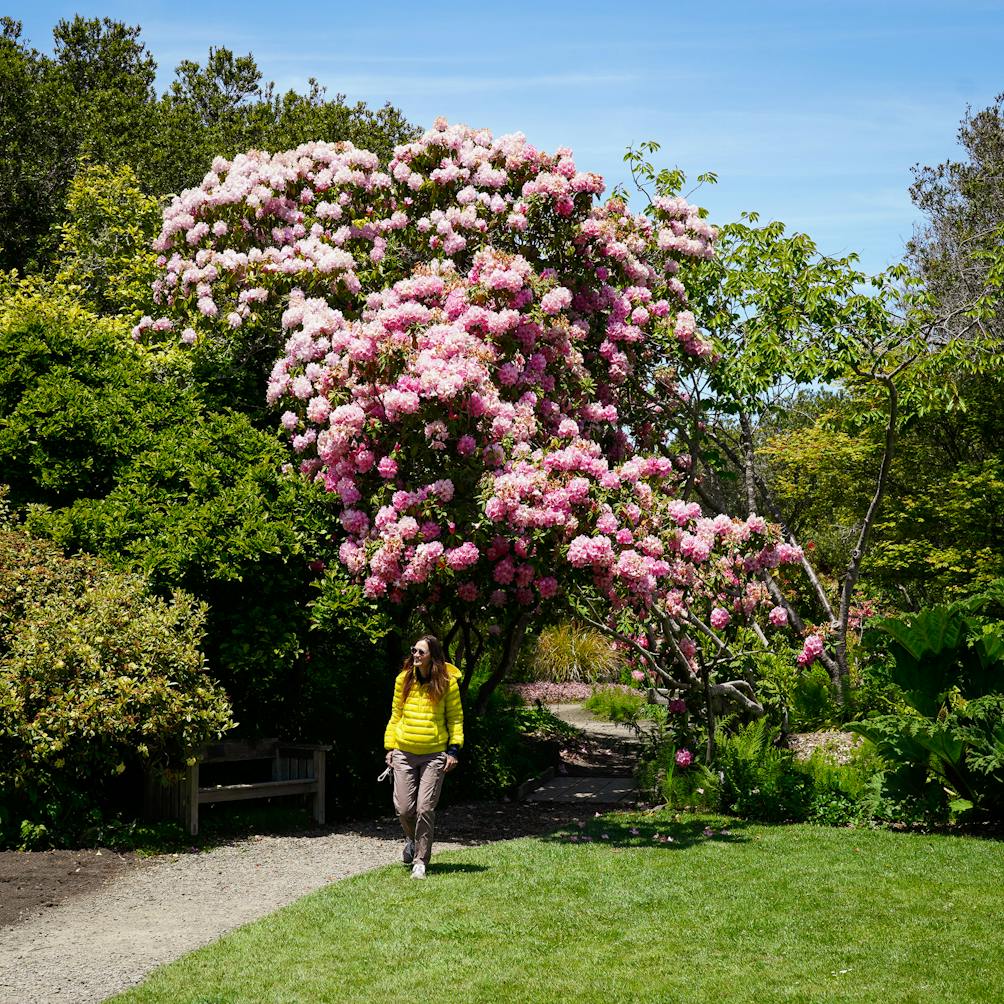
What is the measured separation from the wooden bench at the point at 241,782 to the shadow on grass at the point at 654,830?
86.3 inches

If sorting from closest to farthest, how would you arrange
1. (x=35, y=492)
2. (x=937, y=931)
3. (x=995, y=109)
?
(x=937, y=931) < (x=35, y=492) < (x=995, y=109)

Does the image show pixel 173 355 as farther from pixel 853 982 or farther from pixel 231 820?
pixel 853 982

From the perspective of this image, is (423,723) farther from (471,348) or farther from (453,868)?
(471,348)

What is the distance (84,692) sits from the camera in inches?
316

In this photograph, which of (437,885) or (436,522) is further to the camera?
→ (436,522)

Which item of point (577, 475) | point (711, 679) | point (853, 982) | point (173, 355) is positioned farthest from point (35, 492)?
point (853, 982)

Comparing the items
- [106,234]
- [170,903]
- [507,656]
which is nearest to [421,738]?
[170,903]

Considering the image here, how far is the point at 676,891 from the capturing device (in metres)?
7.12

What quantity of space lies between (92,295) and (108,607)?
38.8ft

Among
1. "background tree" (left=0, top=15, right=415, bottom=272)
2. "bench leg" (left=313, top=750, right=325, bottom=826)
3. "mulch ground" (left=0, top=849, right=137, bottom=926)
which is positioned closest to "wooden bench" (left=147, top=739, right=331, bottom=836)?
"bench leg" (left=313, top=750, right=325, bottom=826)

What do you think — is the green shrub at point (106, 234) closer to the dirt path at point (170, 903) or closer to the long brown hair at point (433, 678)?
the dirt path at point (170, 903)

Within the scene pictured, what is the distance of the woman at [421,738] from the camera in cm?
766

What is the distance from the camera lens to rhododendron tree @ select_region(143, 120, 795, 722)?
8.98 meters

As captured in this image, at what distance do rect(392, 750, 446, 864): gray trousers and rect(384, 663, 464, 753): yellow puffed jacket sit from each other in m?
0.07
